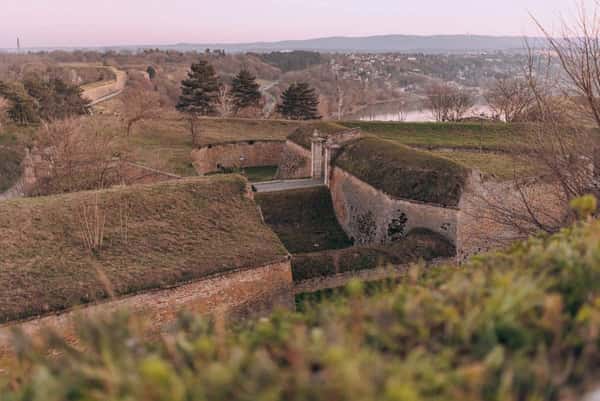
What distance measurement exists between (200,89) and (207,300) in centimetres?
3022

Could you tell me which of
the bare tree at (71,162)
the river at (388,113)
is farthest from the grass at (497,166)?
the river at (388,113)

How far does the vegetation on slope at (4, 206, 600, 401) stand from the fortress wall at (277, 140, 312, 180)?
811 inches

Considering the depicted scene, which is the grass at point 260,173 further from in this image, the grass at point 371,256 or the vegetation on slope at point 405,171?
the grass at point 371,256

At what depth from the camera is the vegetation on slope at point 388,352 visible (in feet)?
8.83

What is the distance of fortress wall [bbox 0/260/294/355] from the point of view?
936cm

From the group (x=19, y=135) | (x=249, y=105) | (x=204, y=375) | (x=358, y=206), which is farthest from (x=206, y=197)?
(x=249, y=105)

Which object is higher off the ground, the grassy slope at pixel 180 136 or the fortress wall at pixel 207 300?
the grassy slope at pixel 180 136

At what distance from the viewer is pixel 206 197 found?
1448 centimetres

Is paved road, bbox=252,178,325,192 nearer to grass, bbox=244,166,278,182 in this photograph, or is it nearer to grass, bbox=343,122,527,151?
grass, bbox=244,166,278,182

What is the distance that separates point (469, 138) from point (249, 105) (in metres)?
21.9

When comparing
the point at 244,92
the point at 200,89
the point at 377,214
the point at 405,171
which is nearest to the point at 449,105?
the point at 244,92

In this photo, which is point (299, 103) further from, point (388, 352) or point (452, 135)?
point (388, 352)

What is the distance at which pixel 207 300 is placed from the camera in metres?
11.0

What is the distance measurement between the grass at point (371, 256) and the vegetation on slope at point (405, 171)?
131 cm
